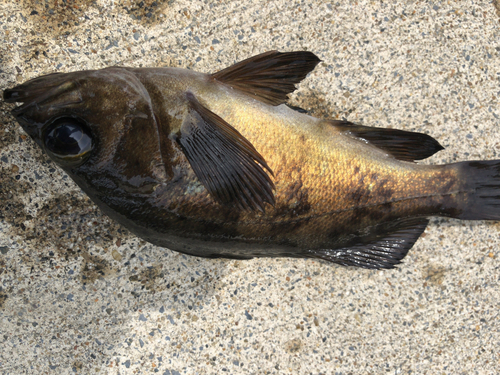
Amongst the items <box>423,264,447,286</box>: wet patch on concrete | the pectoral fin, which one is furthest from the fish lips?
<box>423,264,447,286</box>: wet patch on concrete

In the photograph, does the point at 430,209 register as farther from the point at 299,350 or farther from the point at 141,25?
the point at 141,25

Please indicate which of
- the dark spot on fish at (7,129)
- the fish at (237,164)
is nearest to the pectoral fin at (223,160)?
the fish at (237,164)

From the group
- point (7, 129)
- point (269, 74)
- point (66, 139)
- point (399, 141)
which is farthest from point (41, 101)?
point (399, 141)

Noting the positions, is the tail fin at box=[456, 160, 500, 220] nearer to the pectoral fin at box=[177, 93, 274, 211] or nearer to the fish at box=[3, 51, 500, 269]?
the fish at box=[3, 51, 500, 269]

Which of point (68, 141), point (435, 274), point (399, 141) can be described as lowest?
point (435, 274)

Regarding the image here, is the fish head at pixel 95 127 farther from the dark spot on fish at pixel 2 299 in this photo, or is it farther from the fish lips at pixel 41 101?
the dark spot on fish at pixel 2 299

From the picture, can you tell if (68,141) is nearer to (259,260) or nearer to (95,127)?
(95,127)
